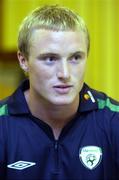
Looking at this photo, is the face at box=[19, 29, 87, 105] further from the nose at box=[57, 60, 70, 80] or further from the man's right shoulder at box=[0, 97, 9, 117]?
the man's right shoulder at box=[0, 97, 9, 117]

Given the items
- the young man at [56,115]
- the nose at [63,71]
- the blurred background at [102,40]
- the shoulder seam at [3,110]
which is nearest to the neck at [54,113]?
the young man at [56,115]

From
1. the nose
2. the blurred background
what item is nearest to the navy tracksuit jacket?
the nose

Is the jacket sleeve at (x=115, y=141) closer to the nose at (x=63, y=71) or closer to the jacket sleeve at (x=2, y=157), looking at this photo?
the nose at (x=63, y=71)

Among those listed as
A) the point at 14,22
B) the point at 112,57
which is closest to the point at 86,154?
the point at 112,57

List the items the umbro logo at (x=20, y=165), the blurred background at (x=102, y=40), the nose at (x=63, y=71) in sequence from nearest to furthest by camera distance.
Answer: the nose at (x=63, y=71) → the umbro logo at (x=20, y=165) → the blurred background at (x=102, y=40)

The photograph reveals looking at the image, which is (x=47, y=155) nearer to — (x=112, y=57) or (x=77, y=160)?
(x=77, y=160)

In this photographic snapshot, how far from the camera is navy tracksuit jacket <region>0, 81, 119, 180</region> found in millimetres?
2223

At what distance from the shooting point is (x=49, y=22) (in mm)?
→ 2154

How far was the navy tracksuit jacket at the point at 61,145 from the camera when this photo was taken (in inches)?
87.5

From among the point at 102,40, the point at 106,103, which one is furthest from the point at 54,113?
the point at 102,40

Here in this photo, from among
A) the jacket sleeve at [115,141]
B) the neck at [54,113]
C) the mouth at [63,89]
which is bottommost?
the jacket sleeve at [115,141]

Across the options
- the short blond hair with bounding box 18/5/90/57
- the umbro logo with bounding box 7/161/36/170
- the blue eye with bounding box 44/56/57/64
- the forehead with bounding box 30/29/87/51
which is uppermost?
the short blond hair with bounding box 18/5/90/57

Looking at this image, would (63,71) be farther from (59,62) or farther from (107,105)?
(107,105)

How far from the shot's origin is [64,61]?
2090 mm
